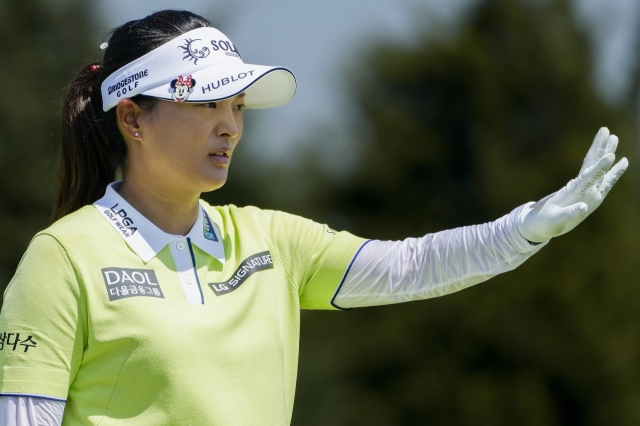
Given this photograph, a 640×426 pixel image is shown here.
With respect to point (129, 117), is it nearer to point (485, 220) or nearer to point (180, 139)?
point (180, 139)

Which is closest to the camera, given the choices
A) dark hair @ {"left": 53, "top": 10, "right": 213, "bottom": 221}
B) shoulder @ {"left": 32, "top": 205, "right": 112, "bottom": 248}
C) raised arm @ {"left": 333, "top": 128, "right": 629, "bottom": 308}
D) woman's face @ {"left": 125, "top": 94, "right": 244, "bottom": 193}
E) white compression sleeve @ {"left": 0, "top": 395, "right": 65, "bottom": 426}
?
white compression sleeve @ {"left": 0, "top": 395, "right": 65, "bottom": 426}

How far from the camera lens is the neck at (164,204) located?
2.91 metres

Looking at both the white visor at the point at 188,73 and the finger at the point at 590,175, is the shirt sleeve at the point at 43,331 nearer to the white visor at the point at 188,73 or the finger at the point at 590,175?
the white visor at the point at 188,73

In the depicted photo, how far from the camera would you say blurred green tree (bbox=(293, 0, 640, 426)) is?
897 centimetres

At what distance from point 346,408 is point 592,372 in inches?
89.3

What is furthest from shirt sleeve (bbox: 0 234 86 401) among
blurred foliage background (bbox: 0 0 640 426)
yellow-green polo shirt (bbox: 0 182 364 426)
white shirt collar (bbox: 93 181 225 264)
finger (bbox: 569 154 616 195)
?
blurred foliage background (bbox: 0 0 640 426)

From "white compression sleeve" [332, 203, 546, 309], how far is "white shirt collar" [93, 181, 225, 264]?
0.41 metres

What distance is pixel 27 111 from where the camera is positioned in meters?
8.99

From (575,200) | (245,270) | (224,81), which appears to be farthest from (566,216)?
(224,81)

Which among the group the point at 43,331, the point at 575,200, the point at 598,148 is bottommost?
the point at 43,331

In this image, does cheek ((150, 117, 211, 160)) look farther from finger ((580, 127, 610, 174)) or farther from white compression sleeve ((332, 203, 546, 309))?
finger ((580, 127, 610, 174))

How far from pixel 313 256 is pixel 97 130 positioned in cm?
73

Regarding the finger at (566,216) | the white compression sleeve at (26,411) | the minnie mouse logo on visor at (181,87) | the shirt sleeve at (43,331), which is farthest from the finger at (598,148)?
the white compression sleeve at (26,411)

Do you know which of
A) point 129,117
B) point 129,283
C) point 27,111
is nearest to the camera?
point 129,283
